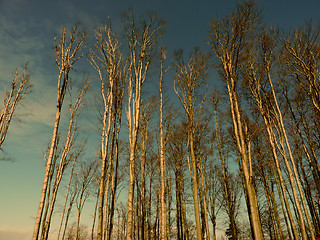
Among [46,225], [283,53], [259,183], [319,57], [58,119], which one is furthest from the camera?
[259,183]

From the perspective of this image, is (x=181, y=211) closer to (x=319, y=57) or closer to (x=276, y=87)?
(x=276, y=87)

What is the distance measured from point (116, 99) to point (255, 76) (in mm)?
7817

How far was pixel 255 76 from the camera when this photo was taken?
1098 cm

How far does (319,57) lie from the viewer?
9.52 m

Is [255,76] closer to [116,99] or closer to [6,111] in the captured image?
[116,99]

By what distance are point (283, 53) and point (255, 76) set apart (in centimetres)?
180

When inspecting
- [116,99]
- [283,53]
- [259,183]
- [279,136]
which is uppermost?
[283,53]

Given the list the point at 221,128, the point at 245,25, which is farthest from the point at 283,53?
the point at 221,128

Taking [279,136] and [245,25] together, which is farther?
[279,136]

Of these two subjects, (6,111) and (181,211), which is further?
(181,211)

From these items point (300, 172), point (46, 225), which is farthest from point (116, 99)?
point (300, 172)

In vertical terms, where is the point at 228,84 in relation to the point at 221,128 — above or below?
below

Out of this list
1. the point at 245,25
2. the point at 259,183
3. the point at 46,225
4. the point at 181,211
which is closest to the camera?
the point at 245,25

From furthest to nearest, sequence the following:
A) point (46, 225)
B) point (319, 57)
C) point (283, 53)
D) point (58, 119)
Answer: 1. point (46, 225)
2. point (283, 53)
3. point (319, 57)
4. point (58, 119)
